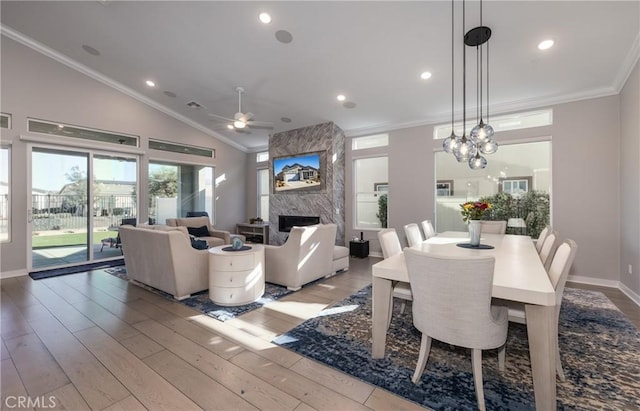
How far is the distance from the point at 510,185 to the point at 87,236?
842cm

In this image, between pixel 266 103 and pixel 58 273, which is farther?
pixel 266 103

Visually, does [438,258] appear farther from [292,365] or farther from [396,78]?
[396,78]

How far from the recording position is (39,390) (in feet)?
6.02

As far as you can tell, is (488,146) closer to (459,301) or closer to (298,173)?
(459,301)

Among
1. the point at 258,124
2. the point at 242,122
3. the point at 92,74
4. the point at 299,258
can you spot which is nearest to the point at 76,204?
the point at 92,74

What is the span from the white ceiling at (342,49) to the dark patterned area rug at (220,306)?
11.7 feet

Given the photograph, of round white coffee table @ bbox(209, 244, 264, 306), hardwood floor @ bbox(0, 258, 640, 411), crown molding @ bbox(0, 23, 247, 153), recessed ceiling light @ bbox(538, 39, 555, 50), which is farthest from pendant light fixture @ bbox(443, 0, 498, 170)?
crown molding @ bbox(0, 23, 247, 153)

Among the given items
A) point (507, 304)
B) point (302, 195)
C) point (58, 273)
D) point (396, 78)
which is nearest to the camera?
point (507, 304)

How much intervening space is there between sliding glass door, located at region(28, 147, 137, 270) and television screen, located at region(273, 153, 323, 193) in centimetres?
337

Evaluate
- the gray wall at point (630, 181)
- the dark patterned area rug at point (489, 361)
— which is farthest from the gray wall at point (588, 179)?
the dark patterned area rug at point (489, 361)

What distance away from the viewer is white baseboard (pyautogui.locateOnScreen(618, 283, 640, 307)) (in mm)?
3412

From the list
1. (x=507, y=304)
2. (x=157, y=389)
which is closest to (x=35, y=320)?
(x=157, y=389)

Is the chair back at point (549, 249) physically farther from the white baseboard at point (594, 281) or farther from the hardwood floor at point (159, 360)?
the white baseboard at point (594, 281)

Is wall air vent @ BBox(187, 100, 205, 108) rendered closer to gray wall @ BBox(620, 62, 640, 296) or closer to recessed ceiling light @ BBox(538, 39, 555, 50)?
recessed ceiling light @ BBox(538, 39, 555, 50)
